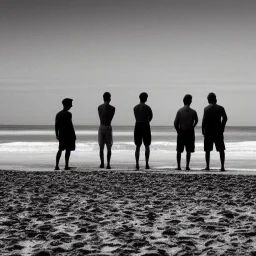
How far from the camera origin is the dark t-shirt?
12148 mm

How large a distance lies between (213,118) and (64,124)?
355 cm

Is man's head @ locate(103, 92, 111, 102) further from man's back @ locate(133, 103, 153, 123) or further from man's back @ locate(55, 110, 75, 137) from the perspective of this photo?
man's back @ locate(55, 110, 75, 137)

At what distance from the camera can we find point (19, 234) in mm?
5246

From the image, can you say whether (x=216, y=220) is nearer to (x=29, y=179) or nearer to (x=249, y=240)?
(x=249, y=240)

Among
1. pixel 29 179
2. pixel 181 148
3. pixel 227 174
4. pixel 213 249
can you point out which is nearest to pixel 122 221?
pixel 213 249

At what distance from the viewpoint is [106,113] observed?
40.4 feet

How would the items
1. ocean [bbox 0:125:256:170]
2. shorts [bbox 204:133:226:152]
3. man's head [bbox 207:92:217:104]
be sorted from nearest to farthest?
man's head [bbox 207:92:217:104]
shorts [bbox 204:133:226:152]
ocean [bbox 0:125:256:170]

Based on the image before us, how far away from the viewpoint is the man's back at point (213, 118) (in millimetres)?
11750

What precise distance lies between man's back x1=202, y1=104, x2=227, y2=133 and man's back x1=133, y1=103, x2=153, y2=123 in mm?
1337

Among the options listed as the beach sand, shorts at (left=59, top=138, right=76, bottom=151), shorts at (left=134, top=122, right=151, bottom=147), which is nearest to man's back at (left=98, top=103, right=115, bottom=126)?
shorts at (left=134, top=122, right=151, bottom=147)

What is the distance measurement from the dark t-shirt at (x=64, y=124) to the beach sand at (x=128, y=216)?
228 cm

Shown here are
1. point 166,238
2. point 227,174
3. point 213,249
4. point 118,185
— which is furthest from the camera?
point 227,174

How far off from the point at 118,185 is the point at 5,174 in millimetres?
3194

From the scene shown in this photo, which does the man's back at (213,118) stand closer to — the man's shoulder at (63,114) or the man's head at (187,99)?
the man's head at (187,99)
